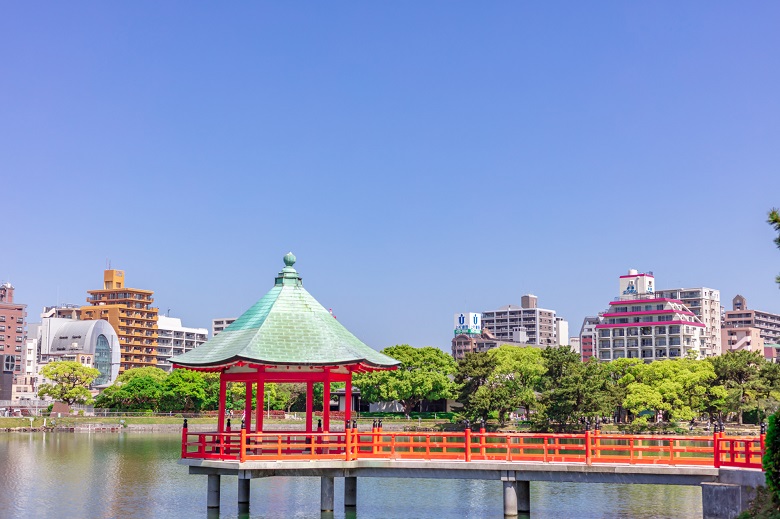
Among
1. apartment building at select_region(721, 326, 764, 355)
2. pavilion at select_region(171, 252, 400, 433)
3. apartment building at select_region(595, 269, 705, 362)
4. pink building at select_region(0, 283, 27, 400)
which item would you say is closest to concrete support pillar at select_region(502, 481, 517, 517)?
pavilion at select_region(171, 252, 400, 433)

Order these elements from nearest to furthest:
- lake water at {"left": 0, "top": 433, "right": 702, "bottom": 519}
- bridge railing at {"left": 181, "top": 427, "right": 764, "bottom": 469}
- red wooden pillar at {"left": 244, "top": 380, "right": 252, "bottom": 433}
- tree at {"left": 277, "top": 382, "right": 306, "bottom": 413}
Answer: bridge railing at {"left": 181, "top": 427, "right": 764, "bottom": 469} < red wooden pillar at {"left": 244, "top": 380, "right": 252, "bottom": 433} < lake water at {"left": 0, "top": 433, "right": 702, "bottom": 519} < tree at {"left": 277, "top": 382, "right": 306, "bottom": 413}

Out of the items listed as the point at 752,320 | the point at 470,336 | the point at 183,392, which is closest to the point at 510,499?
the point at 183,392

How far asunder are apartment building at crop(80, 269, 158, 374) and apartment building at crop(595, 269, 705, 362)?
83574mm

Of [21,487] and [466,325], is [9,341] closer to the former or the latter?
[466,325]

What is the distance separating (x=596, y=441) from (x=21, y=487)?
27365 millimetres

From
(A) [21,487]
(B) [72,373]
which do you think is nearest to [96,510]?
(A) [21,487]

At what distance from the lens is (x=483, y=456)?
30359 millimetres

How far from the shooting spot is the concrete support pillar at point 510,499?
3062 centimetres

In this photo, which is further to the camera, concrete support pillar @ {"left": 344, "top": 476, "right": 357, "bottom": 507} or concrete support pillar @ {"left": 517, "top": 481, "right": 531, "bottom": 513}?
concrete support pillar @ {"left": 344, "top": 476, "right": 357, "bottom": 507}

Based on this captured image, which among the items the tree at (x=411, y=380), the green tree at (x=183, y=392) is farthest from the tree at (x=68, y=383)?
the tree at (x=411, y=380)

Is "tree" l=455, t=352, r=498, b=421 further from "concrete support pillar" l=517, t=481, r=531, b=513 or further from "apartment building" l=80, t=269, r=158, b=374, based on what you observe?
"apartment building" l=80, t=269, r=158, b=374

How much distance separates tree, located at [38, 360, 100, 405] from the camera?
110250 mm

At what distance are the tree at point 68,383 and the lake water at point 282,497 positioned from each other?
56.2 metres

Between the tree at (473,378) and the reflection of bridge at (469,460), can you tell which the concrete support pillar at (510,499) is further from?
the tree at (473,378)
